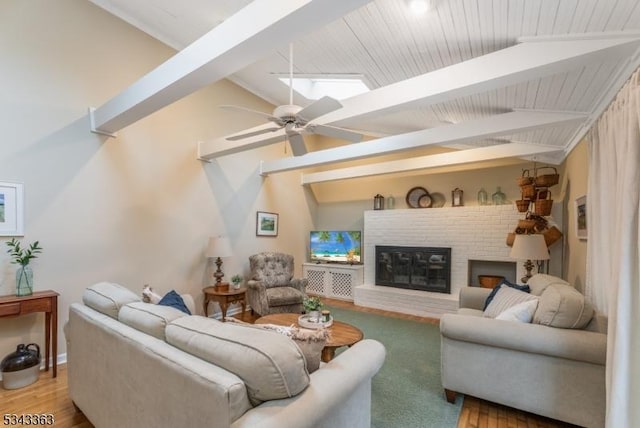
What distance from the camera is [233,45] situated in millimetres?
1837

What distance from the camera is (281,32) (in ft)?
5.58

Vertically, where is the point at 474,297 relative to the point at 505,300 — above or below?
below

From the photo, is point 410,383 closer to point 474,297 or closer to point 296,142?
point 474,297

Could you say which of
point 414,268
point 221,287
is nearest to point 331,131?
point 221,287

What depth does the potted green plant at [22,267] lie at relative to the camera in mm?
2656

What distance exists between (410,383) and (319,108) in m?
2.45

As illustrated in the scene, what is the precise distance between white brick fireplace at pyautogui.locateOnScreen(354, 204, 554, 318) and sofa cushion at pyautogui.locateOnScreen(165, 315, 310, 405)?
4143mm

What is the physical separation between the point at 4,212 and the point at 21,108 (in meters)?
0.96

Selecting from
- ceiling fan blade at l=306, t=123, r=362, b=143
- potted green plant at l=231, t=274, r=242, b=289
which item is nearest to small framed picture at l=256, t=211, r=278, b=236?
potted green plant at l=231, t=274, r=242, b=289

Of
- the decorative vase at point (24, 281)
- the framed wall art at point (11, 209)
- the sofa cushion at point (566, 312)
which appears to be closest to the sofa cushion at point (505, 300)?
the sofa cushion at point (566, 312)

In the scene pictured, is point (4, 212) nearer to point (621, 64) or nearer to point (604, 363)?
point (604, 363)

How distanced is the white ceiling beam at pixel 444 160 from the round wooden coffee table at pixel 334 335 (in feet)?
9.37

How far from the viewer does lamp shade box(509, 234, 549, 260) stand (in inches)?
139

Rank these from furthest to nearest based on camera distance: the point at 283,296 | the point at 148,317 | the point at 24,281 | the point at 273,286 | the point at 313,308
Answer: the point at 273,286 < the point at 283,296 < the point at 313,308 < the point at 24,281 < the point at 148,317
